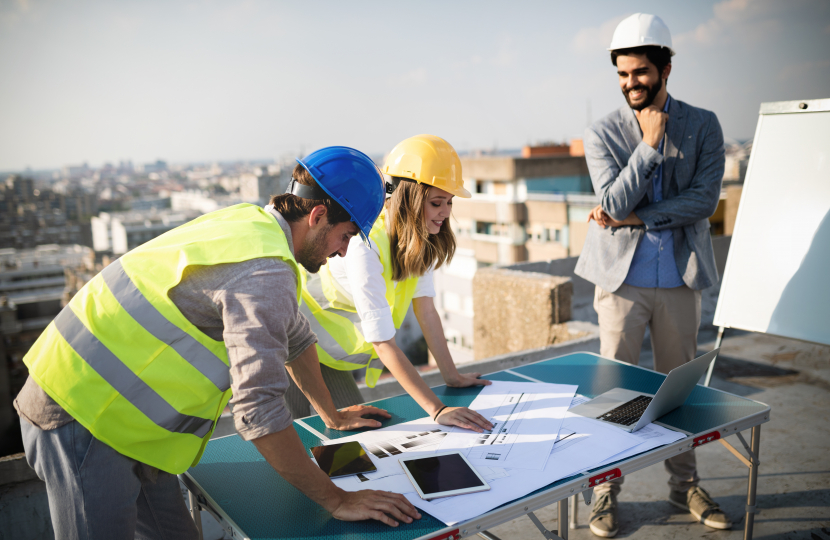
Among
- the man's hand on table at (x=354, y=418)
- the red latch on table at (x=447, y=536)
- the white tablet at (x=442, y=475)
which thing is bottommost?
the man's hand on table at (x=354, y=418)

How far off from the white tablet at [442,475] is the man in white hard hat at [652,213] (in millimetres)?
1518

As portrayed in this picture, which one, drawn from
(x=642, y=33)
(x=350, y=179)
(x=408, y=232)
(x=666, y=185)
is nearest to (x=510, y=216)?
(x=666, y=185)

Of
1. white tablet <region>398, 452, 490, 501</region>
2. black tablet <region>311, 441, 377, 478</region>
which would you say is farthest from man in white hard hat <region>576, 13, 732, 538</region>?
black tablet <region>311, 441, 377, 478</region>

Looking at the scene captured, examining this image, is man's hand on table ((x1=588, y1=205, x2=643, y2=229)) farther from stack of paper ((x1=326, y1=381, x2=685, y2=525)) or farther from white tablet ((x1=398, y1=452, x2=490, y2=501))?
white tablet ((x1=398, y1=452, x2=490, y2=501))

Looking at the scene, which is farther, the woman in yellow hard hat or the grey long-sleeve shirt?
the woman in yellow hard hat

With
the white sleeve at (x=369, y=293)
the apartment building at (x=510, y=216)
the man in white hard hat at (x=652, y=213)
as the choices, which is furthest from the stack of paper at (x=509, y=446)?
the apartment building at (x=510, y=216)

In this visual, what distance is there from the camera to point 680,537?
9.13 ft

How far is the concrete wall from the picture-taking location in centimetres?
489

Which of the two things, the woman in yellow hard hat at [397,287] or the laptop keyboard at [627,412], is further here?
the woman in yellow hard hat at [397,287]

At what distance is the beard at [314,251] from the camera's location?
5.16 feet

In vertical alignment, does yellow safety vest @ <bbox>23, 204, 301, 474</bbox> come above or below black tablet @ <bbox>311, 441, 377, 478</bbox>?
above

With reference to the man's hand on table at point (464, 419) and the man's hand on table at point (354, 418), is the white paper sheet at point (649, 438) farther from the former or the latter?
the man's hand on table at point (354, 418)

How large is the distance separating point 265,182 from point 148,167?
3842cm

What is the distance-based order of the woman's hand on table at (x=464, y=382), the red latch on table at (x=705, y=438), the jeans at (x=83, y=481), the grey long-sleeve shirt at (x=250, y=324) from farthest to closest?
the woman's hand on table at (x=464, y=382) < the red latch on table at (x=705, y=438) < the jeans at (x=83, y=481) < the grey long-sleeve shirt at (x=250, y=324)
